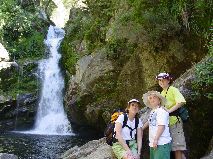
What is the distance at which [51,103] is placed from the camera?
24.1m

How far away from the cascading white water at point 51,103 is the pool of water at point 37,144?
1.89m

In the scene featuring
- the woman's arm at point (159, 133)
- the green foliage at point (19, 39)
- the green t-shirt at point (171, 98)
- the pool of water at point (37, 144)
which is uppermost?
the green foliage at point (19, 39)

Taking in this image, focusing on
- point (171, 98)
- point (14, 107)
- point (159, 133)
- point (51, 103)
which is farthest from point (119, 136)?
point (14, 107)

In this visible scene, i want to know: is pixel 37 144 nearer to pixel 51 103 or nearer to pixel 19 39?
pixel 51 103

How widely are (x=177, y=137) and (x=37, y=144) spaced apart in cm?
1255

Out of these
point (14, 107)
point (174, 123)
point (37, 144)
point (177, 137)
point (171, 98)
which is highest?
point (14, 107)

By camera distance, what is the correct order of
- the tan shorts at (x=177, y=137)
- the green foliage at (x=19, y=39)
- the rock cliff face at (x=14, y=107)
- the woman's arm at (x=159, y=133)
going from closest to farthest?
the woman's arm at (x=159, y=133), the tan shorts at (x=177, y=137), the rock cliff face at (x=14, y=107), the green foliage at (x=19, y=39)

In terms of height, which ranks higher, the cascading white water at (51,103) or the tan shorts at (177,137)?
the cascading white water at (51,103)

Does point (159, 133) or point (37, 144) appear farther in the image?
point (37, 144)

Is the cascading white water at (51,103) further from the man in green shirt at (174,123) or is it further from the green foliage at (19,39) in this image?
the man in green shirt at (174,123)

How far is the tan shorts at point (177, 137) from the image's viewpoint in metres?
6.05

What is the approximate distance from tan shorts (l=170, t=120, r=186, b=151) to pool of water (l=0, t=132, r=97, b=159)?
9.10m

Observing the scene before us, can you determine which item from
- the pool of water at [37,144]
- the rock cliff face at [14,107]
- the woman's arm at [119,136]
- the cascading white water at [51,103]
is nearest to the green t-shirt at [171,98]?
the woman's arm at [119,136]

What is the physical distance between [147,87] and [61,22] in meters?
22.4
